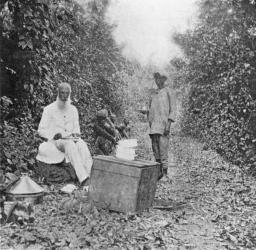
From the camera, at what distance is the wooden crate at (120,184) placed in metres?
6.14

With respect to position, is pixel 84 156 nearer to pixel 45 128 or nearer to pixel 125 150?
pixel 45 128

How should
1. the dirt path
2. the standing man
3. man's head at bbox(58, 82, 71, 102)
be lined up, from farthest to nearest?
the standing man
man's head at bbox(58, 82, 71, 102)
the dirt path

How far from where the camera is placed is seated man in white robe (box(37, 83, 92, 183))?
25.6 feet

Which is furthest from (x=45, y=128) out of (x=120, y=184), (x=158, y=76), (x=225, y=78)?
(x=225, y=78)

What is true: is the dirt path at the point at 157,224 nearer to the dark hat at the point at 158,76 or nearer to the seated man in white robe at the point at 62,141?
the seated man in white robe at the point at 62,141

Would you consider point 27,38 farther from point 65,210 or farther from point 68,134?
point 65,210

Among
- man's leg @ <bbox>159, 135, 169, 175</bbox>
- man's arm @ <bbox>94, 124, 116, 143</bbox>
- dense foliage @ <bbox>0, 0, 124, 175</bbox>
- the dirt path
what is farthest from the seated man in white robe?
man's arm @ <bbox>94, 124, 116, 143</bbox>

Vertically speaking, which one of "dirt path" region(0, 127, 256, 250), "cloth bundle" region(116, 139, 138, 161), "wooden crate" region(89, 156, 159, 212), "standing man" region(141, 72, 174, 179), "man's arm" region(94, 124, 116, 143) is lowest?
"dirt path" region(0, 127, 256, 250)

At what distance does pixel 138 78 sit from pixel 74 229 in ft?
89.7

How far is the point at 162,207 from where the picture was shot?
6758 millimetres

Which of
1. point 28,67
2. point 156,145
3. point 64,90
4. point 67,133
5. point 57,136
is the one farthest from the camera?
point 156,145

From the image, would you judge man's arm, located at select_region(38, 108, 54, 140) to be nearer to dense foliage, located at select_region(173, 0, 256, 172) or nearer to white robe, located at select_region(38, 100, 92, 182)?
white robe, located at select_region(38, 100, 92, 182)

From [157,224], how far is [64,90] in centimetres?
328

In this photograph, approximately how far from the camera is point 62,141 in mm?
8000
